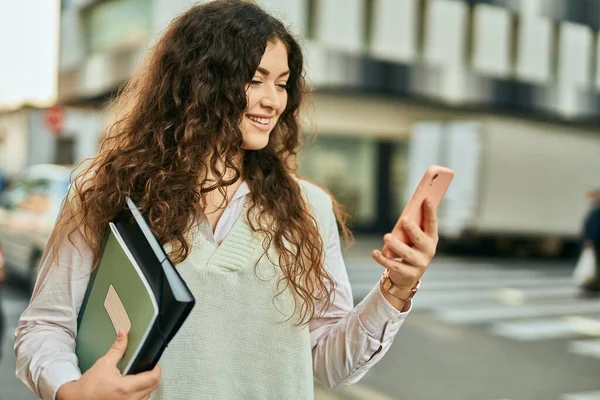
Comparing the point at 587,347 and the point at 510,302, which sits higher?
the point at 587,347

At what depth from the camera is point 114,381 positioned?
124 centimetres

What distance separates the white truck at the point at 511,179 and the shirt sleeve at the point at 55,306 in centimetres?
1635

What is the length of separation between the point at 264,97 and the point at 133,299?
0.57 m

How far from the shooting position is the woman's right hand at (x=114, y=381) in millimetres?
1233

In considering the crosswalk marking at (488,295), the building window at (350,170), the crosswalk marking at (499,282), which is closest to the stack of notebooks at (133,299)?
the crosswalk marking at (488,295)

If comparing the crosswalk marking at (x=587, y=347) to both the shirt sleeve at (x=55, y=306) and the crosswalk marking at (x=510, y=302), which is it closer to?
the crosswalk marking at (x=510, y=302)

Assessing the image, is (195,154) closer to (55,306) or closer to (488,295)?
(55,306)

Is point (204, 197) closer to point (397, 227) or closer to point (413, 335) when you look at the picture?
point (397, 227)

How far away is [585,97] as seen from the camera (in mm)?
25953

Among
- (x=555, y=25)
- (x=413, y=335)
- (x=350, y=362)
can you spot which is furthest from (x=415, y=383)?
(x=555, y=25)

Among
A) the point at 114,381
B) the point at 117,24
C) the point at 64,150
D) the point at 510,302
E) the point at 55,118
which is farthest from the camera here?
the point at 64,150

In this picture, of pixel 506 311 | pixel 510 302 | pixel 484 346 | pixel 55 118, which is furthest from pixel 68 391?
pixel 55 118

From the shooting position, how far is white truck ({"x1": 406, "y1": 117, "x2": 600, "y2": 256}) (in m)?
17.5

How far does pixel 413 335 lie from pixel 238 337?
7.03m
